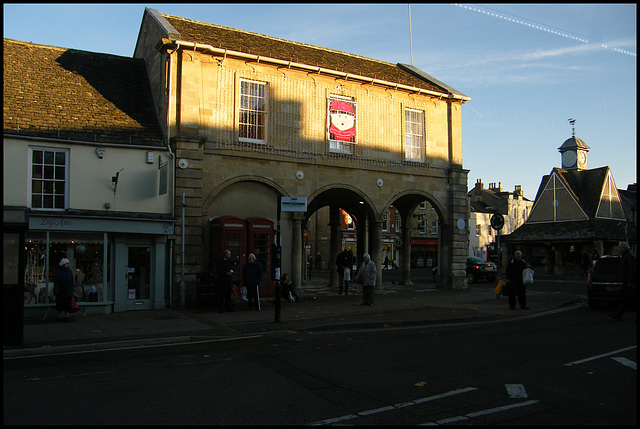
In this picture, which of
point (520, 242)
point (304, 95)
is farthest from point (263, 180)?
point (520, 242)

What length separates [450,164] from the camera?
24.4m

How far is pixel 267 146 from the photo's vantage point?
19.5 m

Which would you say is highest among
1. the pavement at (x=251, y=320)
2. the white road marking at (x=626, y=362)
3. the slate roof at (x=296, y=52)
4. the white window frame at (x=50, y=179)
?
the slate roof at (x=296, y=52)

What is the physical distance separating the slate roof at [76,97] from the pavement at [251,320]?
5.55 meters

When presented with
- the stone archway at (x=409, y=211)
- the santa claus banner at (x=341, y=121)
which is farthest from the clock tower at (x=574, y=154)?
the santa claus banner at (x=341, y=121)

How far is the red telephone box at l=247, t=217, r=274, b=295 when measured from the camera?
60.1 ft

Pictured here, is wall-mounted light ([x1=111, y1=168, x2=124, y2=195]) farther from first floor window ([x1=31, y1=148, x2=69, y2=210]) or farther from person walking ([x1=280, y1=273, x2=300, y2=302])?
person walking ([x1=280, y1=273, x2=300, y2=302])

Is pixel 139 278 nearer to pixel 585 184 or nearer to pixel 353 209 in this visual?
pixel 353 209

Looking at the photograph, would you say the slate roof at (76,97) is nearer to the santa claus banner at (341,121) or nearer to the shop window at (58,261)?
the shop window at (58,261)

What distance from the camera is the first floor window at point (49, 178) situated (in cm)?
1547

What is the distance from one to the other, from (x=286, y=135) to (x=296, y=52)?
159 inches

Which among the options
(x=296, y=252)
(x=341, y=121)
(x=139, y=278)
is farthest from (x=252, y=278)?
(x=341, y=121)

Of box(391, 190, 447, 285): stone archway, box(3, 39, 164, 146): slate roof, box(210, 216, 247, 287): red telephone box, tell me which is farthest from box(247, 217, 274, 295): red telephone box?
box(391, 190, 447, 285): stone archway

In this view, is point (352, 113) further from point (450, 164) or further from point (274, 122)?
point (450, 164)
